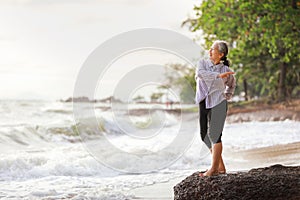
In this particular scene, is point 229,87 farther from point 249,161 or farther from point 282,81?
point 282,81

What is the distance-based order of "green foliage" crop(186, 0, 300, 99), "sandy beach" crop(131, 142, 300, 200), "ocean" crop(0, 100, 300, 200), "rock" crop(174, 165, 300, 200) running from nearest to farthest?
"rock" crop(174, 165, 300, 200), "sandy beach" crop(131, 142, 300, 200), "ocean" crop(0, 100, 300, 200), "green foliage" crop(186, 0, 300, 99)

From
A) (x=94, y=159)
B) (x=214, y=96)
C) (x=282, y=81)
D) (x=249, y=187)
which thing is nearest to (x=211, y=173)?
(x=249, y=187)

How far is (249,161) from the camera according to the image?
8.20 meters

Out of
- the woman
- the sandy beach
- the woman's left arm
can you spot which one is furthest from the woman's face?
the sandy beach

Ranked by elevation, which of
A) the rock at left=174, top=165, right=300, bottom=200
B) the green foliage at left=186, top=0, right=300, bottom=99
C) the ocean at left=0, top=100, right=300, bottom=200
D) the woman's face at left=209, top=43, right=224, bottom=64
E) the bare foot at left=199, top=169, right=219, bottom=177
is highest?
the green foliage at left=186, top=0, right=300, bottom=99

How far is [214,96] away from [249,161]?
14.2ft

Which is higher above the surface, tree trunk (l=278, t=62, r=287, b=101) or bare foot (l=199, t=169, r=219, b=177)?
tree trunk (l=278, t=62, r=287, b=101)

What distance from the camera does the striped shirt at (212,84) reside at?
4.09 metres

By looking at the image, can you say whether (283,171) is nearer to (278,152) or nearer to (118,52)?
(118,52)

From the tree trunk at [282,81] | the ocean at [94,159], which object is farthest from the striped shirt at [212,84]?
the tree trunk at [282,81]

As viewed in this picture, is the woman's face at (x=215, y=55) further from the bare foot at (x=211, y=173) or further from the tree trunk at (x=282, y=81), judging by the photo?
the tree trunk at (x=282, y=81)

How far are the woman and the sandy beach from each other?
1086 mm

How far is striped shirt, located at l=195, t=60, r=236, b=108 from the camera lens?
4.09 m

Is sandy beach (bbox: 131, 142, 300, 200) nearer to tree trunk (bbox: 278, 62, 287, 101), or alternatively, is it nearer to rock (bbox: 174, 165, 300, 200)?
rock (bbox: 174, 165, 300, 200)
